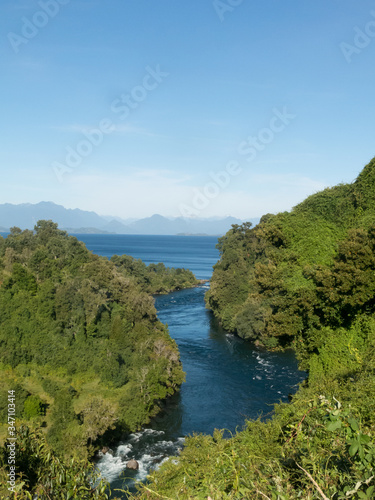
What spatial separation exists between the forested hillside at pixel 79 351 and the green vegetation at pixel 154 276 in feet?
129

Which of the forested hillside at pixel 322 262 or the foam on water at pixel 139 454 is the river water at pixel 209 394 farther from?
the forested hillside at pixel 322 262

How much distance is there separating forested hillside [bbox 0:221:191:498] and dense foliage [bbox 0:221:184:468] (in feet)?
0.28

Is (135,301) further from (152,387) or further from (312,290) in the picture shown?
(312,290)

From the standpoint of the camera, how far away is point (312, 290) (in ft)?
45.7

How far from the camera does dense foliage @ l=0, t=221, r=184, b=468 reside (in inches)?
1075

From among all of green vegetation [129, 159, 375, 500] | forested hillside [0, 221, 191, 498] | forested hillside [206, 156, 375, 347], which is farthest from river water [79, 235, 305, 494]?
forested hillside [206, 156, 375, 347]

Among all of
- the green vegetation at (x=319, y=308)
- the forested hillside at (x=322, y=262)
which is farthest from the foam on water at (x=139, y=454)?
the forested hillside at (x=322, y=262)

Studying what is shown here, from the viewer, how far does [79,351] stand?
3541cm

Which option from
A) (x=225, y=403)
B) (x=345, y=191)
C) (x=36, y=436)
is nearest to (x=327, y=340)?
(x=345, y=191)

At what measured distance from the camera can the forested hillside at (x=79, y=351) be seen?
2728 centimetres

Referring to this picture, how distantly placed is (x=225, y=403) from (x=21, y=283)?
25596 millimetres

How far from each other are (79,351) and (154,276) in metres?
60.8

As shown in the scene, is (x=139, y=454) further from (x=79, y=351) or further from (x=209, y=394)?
(x=79, y=351)

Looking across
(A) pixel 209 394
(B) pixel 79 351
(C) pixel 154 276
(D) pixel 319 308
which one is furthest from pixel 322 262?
(C) pixel 154 276
